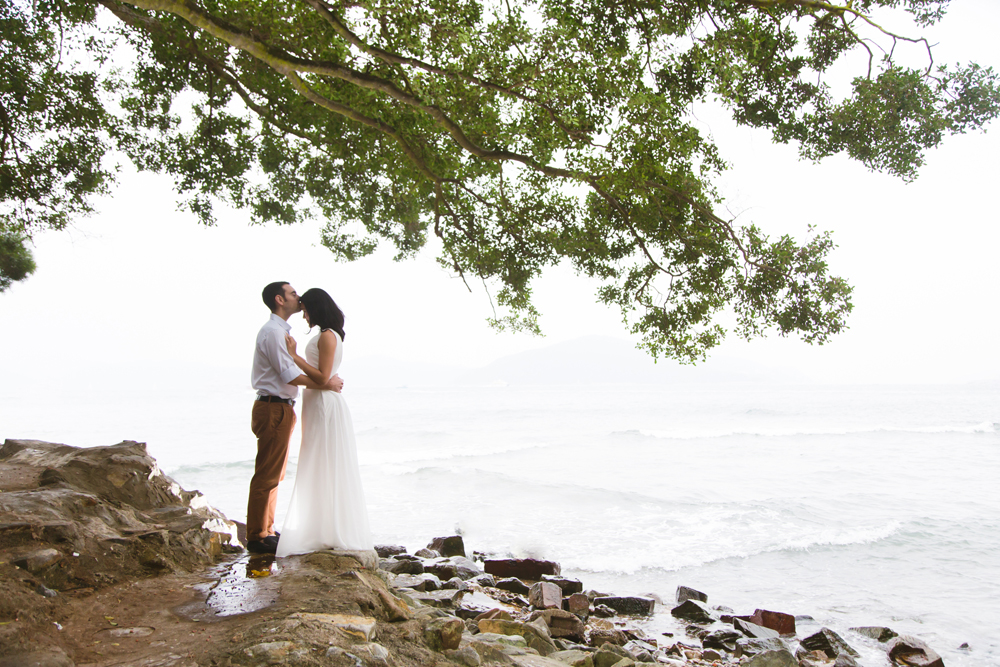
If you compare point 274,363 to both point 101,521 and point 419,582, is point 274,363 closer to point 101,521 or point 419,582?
point 101,521

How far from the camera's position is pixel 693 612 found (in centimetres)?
756

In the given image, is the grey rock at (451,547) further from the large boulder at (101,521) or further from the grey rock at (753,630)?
the large boulder at (101,521)

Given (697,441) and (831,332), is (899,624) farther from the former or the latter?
(697,441)

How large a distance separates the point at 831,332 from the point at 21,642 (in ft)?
28.1

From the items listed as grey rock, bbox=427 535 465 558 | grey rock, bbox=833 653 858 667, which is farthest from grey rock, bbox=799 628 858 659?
grey rock, bbox=427 535 465 558

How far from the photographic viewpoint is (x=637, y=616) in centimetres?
757

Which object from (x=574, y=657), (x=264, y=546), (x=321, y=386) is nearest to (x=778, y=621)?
(x=574, y=657)

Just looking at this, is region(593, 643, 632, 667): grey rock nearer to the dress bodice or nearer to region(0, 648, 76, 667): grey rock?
the dress bodice

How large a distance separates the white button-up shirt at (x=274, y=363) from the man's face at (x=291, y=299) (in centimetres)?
14

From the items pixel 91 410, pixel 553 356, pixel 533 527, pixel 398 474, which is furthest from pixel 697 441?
pixel 553 356

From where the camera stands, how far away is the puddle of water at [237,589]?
379 centimetres

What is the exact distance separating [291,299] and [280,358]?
58 cm

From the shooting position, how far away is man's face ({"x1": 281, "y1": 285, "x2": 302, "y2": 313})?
5191 millimetres

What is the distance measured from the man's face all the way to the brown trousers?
2.65 ft
